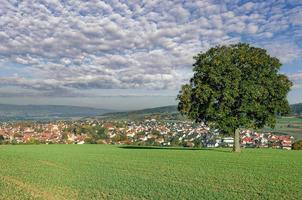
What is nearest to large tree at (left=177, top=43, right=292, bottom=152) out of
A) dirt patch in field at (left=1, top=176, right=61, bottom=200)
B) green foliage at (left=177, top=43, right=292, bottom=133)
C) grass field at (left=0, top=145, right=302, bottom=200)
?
green foliage at (left=177, top=43, right=292, bottom=133)

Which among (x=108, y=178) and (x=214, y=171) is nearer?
(x=108, y=178)

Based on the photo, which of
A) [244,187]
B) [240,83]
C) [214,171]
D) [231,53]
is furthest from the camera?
[231,53]

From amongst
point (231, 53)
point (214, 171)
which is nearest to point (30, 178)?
point (214, 171)

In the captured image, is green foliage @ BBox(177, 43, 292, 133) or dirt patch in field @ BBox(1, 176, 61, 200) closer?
dirt patch in field @ BBox(1, 176, 61, 200)

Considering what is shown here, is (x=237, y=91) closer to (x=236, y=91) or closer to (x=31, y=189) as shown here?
(x=236, y=91)

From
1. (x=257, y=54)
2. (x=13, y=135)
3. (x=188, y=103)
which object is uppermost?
(x=257, y=54)

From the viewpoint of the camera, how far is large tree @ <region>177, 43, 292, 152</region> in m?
41.2

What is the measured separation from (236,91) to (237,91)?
0.89 ft

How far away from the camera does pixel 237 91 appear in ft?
134

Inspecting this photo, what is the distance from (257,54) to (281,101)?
6039 mm

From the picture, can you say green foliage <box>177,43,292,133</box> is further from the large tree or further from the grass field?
the grass field

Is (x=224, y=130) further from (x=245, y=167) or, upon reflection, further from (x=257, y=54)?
(x=245, y=167)

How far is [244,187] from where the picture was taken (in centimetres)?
1875

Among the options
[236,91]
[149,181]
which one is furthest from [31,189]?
[236,91]
